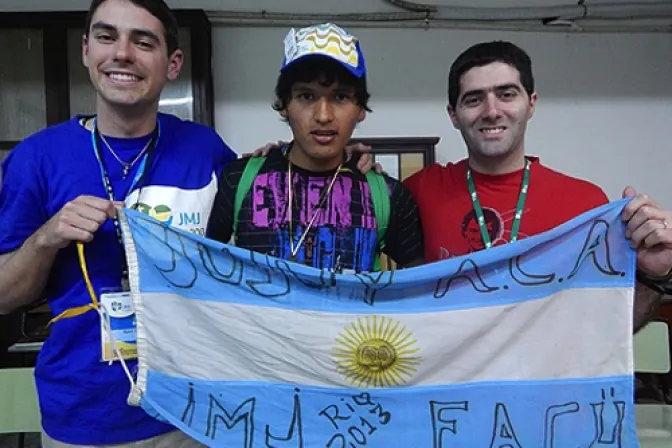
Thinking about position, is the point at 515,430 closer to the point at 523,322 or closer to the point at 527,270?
the point at 523,322

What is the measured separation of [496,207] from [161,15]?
885 mm

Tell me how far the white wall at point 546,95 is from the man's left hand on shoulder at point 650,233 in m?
1.86

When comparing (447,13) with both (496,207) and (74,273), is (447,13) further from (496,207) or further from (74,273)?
(74,273)

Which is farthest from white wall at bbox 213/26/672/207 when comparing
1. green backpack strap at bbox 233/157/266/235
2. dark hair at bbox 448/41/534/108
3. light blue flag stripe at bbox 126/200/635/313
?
light blue flag stripe at bbox 126/200/635/313

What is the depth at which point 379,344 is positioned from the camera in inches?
45.8

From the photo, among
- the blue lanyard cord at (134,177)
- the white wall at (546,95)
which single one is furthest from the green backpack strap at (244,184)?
the white wall at (546,95)

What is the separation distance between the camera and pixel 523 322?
3.86 feet

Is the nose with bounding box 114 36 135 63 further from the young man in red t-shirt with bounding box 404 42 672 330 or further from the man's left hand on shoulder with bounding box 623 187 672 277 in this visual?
the man's left hand on shoulder with bounding box 623 187 672 277

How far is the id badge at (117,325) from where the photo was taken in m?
1.14

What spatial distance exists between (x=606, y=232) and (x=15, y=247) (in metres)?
1.23

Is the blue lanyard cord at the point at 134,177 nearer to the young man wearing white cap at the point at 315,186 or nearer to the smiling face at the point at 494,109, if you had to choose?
the young man wearing white cap at the point at 315,186

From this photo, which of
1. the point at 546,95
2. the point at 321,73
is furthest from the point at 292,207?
the point at 546,95

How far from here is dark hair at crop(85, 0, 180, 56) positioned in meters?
1.21

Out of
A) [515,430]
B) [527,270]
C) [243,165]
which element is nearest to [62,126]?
[243,165]
